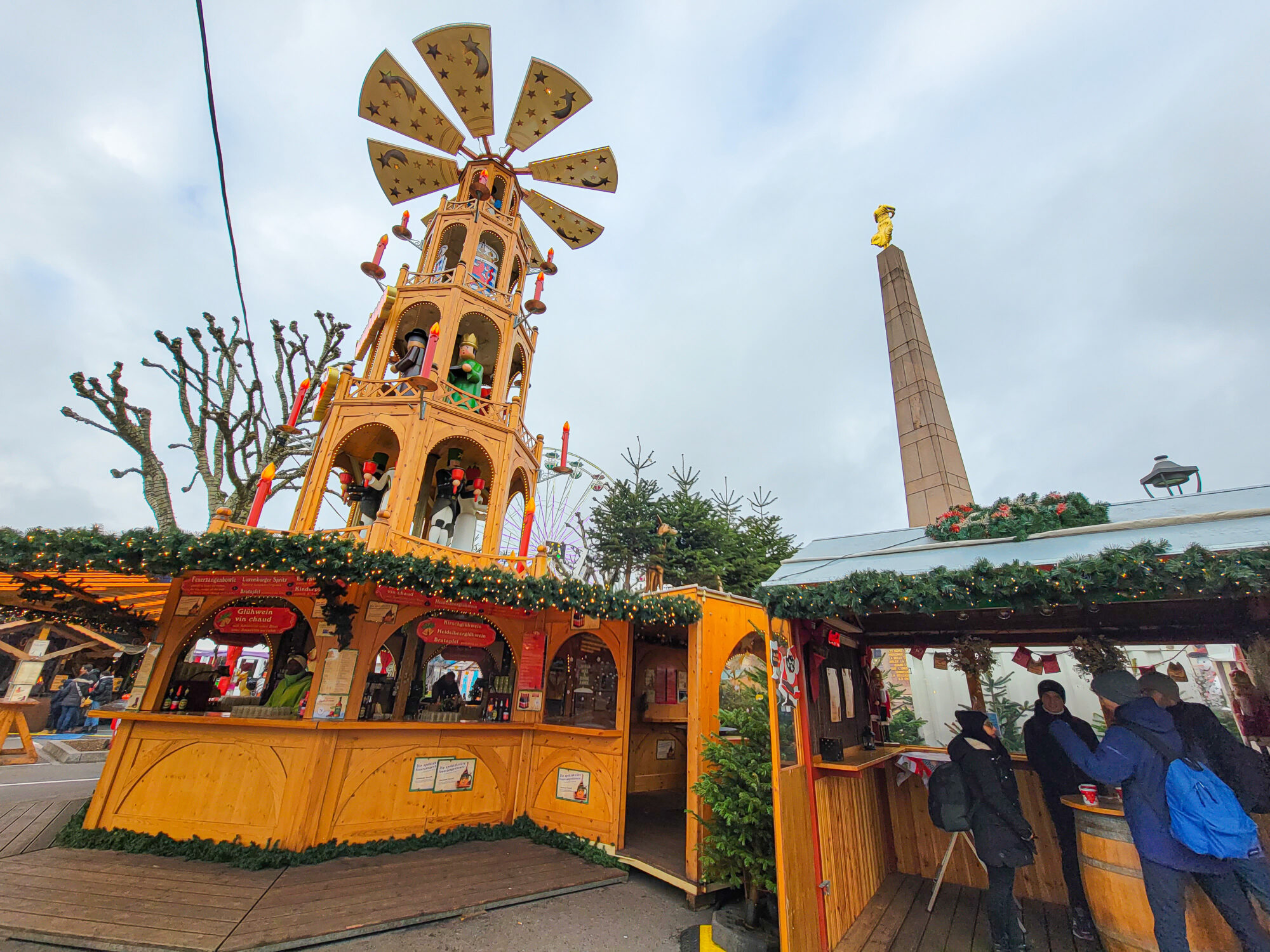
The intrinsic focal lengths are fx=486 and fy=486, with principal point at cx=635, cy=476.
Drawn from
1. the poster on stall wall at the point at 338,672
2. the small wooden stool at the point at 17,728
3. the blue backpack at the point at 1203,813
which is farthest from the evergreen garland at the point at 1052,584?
the small wooden stool at the point at 17,728

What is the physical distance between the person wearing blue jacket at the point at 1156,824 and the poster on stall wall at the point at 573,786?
6338mm

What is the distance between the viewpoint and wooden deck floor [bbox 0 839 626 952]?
454 centimetres

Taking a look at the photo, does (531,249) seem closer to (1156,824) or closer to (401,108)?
(401,108)

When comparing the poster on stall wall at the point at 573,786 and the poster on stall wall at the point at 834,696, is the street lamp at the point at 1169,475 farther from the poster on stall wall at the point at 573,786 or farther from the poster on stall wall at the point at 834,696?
the poster on stall wall at the point at 573,786

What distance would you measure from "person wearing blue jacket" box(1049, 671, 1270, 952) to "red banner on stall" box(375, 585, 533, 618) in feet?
21.6

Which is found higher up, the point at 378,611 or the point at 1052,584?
the point at 378,611

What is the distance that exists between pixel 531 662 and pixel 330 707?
121 inches

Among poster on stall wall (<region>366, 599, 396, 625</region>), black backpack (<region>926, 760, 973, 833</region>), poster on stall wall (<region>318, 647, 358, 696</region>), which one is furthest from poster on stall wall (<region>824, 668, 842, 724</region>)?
poster on stall wall (<region>318, 647, 358, 696</region>)

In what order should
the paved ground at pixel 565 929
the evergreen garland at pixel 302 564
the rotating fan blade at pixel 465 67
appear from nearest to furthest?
1. the paved ground at pixel 565 929
2. the evergreen garland at pixel 302 564
3. the rotating fan blade at pixel 465 67

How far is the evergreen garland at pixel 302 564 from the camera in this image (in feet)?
18.5

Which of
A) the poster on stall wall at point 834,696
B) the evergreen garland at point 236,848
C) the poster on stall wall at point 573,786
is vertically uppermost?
the poster on stall wall at point 834,696

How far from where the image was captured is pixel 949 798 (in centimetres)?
473

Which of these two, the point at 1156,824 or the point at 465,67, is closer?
the point at 1156,824

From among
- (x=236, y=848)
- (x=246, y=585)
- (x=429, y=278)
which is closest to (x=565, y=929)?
(x=236, y=848)
